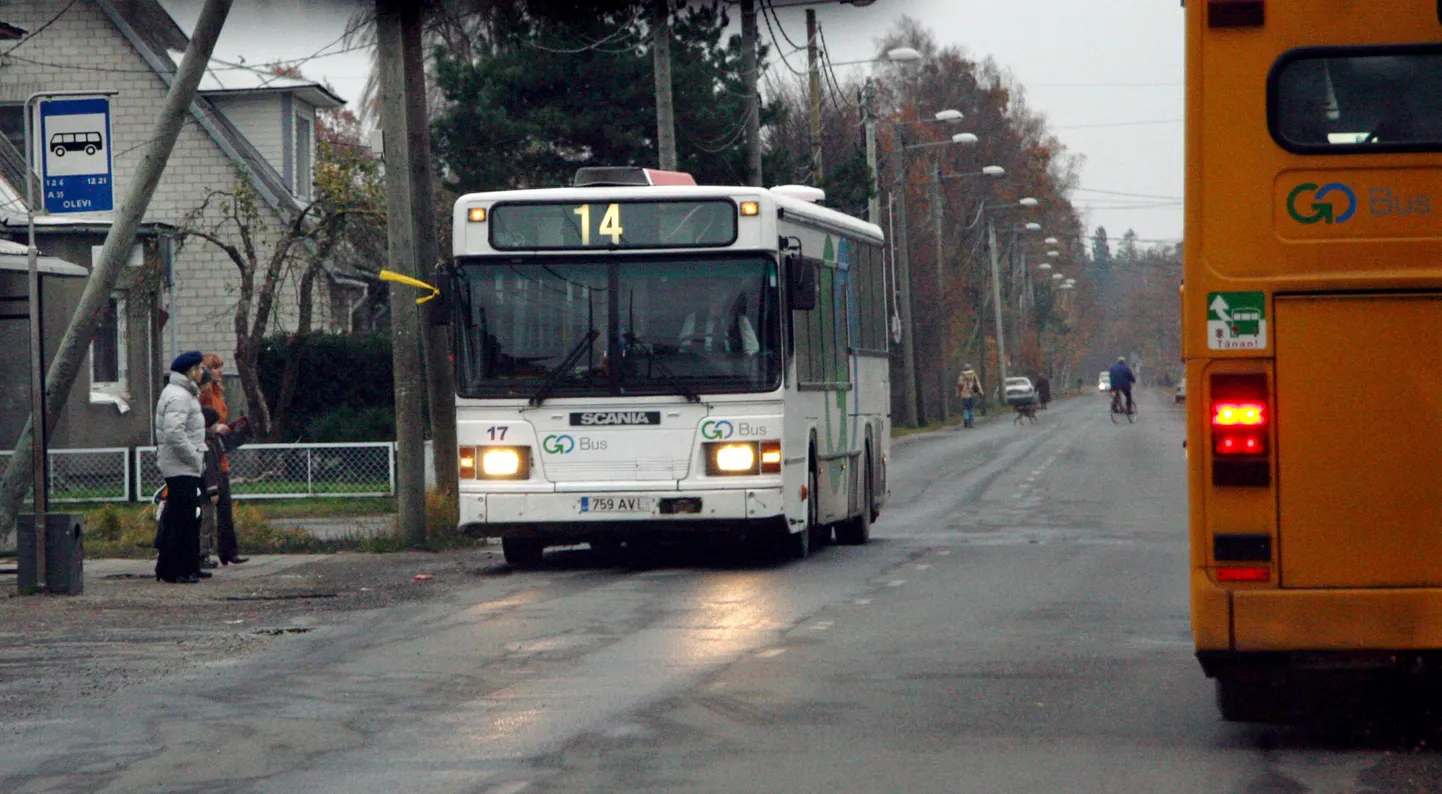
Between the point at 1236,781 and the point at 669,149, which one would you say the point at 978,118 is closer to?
the point at 669,149

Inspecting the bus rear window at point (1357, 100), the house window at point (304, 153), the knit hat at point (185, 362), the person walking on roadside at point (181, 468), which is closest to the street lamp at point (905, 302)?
the house window at point (304, 153)

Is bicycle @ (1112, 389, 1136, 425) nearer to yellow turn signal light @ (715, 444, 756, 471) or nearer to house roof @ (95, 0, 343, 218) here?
house roof @ (95, 0, 343, 218)

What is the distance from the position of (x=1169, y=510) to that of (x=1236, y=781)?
16.0 metres

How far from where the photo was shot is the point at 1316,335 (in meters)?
7.16

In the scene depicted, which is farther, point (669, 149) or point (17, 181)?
point (17, 181)

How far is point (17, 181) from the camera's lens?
3166 centimetres

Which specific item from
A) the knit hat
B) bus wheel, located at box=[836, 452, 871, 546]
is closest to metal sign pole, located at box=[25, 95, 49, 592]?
the knit hat

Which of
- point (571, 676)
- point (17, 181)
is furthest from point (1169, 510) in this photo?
point (17, 181)

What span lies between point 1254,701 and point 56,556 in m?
9.30

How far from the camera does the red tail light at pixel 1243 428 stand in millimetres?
7172

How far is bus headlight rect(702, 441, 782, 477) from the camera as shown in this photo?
1552 cm

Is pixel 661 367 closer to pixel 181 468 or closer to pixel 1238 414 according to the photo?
pixel 181 468

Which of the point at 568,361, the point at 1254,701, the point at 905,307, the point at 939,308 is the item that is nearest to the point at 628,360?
the point at 568,361

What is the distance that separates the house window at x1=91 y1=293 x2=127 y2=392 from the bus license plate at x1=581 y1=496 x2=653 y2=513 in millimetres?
18457
